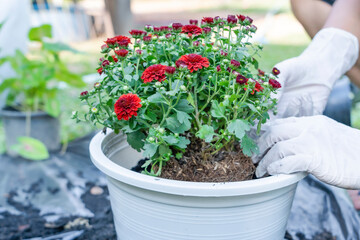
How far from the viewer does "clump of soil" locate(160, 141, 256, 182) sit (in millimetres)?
903

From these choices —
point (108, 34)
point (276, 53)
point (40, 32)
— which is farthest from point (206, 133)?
point (108, 34)

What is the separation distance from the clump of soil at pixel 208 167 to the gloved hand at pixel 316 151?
57 mm

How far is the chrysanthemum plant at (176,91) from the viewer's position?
78cm

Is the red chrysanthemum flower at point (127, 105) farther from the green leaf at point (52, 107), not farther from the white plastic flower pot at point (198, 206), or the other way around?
the green leaf at point (52, 107)

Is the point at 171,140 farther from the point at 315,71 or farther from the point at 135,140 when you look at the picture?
the point at 315,71

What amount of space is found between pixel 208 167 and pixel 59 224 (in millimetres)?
726

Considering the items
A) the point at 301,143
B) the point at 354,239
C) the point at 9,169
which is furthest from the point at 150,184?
the point at 9,169

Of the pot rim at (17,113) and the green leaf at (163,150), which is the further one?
the pot rim at (17,113)

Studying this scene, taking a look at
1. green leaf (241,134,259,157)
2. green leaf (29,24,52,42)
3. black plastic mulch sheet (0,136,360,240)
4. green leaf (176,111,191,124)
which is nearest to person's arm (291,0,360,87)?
black plastic mulch sheet (0,136,360,240)

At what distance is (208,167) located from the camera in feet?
3.02

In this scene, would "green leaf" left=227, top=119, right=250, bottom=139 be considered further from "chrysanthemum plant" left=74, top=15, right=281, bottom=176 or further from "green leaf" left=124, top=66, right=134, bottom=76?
"green leaf" left=124, top=66, right=134, bottom=76

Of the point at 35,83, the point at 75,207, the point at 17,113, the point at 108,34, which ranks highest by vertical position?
the point at 35,83

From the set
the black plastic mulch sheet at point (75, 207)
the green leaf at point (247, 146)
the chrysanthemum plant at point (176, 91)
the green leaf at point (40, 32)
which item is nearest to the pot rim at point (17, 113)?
the black plastic mulch sheet at point (75, 207)

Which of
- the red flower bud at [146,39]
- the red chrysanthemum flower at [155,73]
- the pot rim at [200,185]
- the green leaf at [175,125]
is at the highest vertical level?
the red flower bud at [146,39]
